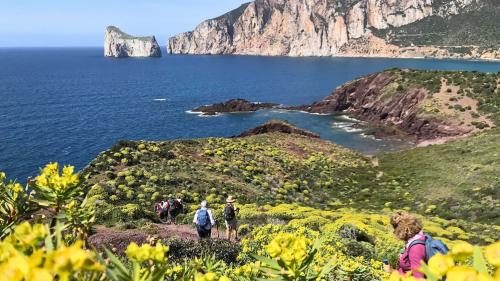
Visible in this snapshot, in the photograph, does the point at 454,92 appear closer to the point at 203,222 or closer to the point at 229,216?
the point at 229,216

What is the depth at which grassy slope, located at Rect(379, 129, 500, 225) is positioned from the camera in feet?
87.7

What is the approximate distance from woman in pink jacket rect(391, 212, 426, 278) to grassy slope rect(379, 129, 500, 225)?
1982 centimetres

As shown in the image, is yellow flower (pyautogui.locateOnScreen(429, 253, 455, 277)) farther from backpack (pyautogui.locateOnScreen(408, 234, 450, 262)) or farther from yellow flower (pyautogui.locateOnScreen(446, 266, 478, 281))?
backpack (pyautogui.locateOnScreen(408, 234, 450, 262))

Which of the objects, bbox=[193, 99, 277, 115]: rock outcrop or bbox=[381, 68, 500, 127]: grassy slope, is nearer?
bbox=[381, 68, 500, 127]: grassy slope

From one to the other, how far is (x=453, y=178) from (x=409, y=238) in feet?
95.0

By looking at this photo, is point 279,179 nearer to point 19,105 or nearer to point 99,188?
point 99,188

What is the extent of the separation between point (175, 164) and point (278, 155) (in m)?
12.6

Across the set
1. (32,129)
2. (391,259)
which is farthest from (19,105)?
(391,259)

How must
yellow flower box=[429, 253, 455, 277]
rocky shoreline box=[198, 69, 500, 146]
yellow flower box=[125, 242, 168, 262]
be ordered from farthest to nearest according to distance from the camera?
1. rocky shoreline box=[198, 69, 500, 146]
2. yellow flower box=[125, 242, 168, 262]
3. yellow flower box=[429, 253, 455, 277]

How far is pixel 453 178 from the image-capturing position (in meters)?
33.1

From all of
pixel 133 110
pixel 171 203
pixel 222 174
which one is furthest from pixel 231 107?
→ pixel 171 203

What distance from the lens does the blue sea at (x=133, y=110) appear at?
59625 mm

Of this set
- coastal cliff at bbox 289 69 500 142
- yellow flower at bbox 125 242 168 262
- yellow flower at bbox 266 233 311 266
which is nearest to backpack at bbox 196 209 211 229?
yellow flower at bbox 266 233 311 266

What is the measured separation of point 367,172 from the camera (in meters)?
40.2
